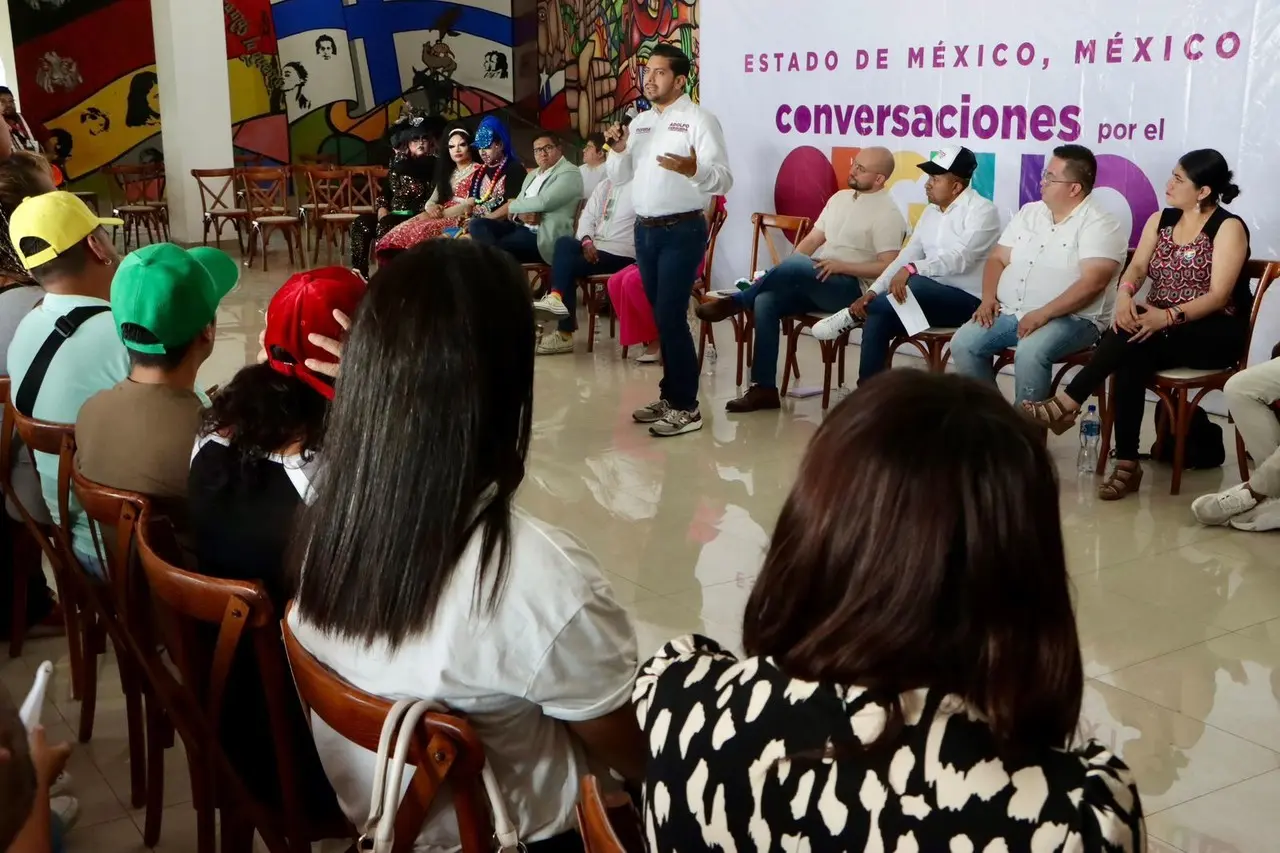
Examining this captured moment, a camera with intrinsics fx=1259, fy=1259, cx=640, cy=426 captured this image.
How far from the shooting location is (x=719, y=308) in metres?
5.69

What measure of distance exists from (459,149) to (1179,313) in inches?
181

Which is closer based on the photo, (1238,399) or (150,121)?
(1238,399)

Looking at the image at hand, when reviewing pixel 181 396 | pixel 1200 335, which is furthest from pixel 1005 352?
pixel 181 396

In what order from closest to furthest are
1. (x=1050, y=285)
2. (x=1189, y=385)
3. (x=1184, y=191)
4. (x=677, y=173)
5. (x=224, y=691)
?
(x=224, y=691) < (x=1189, y=385) < (x=1184, y=191) < (x=1050, y=285) < (x=677, y=173)

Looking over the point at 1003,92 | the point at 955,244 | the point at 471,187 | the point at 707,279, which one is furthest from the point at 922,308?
the point at 471,187

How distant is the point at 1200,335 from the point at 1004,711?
11.5 feet

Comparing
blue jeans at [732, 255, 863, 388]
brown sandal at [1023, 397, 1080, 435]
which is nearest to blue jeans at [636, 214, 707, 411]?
blue jeans at [732, 255, 863, 388]

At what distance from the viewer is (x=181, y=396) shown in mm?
2197

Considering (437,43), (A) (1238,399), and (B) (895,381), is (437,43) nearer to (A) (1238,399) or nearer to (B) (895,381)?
(A) (1238,399)

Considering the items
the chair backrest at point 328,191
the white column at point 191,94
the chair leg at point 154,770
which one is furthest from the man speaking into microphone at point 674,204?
the white column at point 191,94

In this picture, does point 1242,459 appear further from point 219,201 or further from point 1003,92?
point 219,201

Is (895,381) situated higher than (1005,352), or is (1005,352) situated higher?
(895,381)

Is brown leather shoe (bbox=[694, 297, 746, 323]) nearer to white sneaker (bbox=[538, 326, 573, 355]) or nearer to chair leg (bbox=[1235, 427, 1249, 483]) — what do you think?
white sneaker (bbox=[538, 326, 573, 355])

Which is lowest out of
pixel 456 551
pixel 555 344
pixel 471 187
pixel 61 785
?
pixel 555 344
